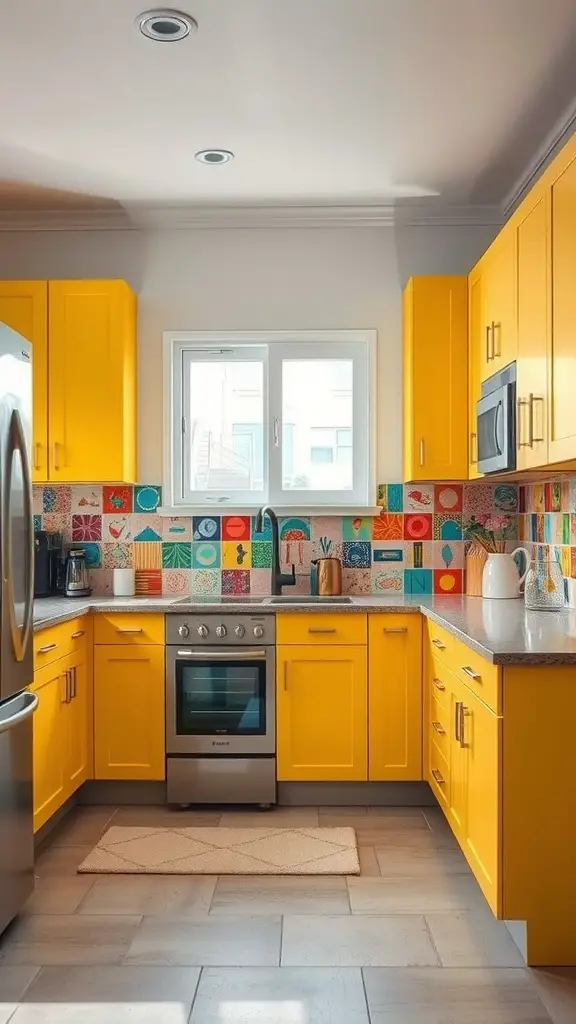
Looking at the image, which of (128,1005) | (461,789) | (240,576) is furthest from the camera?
(240,576)

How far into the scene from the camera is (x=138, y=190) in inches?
153

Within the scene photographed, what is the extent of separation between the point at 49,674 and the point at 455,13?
2.52 m

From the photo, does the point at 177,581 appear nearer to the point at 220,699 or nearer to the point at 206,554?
the point at 206,554

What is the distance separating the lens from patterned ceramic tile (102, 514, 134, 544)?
4176 millimetres

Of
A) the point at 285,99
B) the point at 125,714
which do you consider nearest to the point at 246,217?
the point at 285,99

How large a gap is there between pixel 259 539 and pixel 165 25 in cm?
227

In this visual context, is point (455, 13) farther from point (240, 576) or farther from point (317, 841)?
point (317, 841)

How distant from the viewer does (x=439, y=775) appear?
3.26 metres

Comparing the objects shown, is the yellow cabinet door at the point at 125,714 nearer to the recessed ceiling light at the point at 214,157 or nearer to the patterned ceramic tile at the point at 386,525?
the patterned ceramic tile at the point at 386,525

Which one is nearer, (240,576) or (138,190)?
(138,190)

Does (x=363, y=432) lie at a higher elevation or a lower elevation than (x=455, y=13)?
lower

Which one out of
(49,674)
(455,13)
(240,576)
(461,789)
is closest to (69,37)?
(455,13)

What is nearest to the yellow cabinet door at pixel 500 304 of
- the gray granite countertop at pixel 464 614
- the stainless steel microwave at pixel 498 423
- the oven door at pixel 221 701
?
the stainless steel microwave at pixel 498 423

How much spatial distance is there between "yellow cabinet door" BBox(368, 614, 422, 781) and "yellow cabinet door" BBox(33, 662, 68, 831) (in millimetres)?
1243
